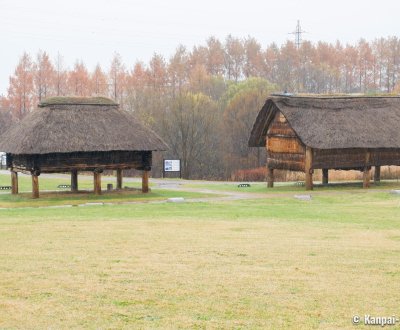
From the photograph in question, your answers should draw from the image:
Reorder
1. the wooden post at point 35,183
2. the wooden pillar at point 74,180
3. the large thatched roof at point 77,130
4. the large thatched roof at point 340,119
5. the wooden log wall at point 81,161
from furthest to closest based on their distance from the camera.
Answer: the wooden pillar at point 74,180
the large thatched roof at point 340,119
the wooden log wall at point 81,161
the wooden post at point 35,183
the large thatched roof at point 77,130

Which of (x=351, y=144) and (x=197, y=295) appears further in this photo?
(x=351, y=144)

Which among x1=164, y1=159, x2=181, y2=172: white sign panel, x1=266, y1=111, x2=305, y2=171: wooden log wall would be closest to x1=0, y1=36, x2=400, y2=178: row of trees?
x1=164, y1=159, x2=181, y2=172: white sign panel

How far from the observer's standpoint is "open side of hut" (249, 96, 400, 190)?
145ft

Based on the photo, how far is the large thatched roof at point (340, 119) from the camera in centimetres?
4416

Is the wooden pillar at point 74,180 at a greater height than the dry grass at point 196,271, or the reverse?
the wooden pillar at point 74,180

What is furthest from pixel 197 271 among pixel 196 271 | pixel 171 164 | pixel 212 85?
pixel 212 85

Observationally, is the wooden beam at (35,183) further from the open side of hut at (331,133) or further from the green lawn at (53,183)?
the open side of hut at (331,133)

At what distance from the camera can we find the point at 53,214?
1270 inches

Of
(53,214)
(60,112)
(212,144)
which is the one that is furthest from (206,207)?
(212,144)

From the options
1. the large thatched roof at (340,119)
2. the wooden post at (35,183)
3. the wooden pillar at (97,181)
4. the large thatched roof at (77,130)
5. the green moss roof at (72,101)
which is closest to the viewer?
the large thatched roof at (77,130)

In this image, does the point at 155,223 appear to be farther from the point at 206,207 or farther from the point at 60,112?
the point at 60,112

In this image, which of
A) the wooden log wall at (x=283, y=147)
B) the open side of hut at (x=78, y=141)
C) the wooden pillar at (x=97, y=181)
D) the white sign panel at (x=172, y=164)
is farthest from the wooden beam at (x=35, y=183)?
the white sign panel at (x=172, y=164)

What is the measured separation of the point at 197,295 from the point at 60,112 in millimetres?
30076

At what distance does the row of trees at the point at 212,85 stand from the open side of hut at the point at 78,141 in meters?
30.2
